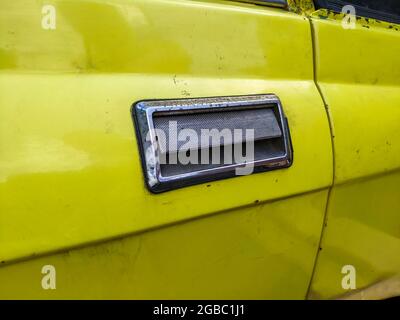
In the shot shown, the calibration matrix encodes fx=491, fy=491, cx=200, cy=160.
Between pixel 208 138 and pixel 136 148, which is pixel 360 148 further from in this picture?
pixel 136 148

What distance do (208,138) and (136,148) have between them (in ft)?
0.63

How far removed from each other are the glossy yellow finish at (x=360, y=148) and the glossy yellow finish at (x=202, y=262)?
104mm

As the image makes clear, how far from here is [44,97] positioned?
1021 mm

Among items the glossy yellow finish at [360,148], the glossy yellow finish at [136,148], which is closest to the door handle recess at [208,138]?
the glossy yellow finish at [136,148]

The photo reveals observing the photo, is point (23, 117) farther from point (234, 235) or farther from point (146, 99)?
point (234, 235)

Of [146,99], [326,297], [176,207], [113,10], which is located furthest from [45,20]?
[326,297]

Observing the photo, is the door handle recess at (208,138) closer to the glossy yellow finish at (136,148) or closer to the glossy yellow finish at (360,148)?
the glossy yellow finish at (136,148)

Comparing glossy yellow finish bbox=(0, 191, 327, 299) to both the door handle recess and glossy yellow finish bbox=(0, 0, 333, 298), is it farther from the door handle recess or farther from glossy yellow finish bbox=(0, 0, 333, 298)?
the door handle recess

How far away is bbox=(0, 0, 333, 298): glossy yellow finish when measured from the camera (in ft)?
3.21

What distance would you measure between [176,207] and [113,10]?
476 millimetres

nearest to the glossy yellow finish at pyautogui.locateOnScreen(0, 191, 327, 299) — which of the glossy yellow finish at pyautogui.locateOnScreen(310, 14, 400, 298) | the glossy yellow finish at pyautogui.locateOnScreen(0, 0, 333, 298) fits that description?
the glossy yellow finish at pyautogui.locateOnScreen(0, 0, 333, 298)

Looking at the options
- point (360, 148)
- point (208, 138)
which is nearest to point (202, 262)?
point (208, 138)

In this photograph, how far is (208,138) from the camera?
3.87 feet

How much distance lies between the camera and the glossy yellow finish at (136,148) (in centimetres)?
98
